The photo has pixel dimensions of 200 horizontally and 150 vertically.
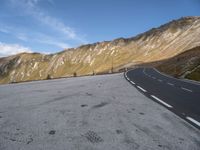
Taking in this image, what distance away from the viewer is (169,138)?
587 cm

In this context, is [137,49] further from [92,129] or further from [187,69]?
[92,129]

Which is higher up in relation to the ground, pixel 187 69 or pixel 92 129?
Result: pixel 92 129

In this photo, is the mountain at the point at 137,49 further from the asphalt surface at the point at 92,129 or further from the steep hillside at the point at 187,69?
the asphalt surface at the point at 92,129

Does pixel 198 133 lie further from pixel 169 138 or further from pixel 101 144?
pixel 101 144

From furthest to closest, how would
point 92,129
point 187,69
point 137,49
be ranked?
point 137,49, point 187,69, point 92,129

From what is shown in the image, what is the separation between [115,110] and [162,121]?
176 cm

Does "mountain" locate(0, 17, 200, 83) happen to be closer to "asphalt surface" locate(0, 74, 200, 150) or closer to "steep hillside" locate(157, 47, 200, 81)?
"steep hillside" locate(157, 47, 200, 81)

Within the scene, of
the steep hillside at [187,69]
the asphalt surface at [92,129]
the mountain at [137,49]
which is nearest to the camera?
the asphalt surface at [92,129]

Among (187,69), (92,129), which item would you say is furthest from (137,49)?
(92,129)

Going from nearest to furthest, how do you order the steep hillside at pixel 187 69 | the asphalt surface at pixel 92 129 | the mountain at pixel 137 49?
the asphalt surface at pixel 92 129, the steep hillside at pixel 187 69, the mountain at pixel 137 49

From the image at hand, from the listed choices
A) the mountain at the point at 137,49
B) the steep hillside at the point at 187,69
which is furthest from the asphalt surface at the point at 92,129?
the mountain at the point at 137,49

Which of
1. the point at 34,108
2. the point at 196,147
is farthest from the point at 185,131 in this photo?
the point at 34,108

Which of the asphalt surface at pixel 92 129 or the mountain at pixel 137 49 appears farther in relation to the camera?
the mountain at pixel 137 49

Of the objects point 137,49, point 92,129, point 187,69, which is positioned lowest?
point 187,69
